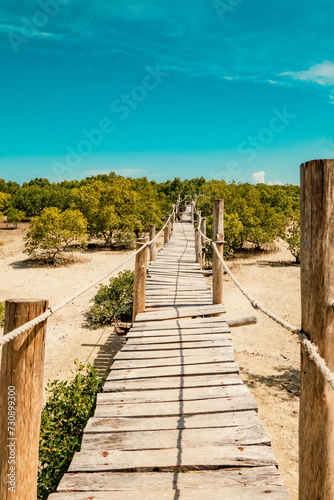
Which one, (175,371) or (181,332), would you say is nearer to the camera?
(175,371)

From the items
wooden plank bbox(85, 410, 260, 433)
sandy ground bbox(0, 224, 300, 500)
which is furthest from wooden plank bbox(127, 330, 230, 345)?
wooden plank bbox(85, 410, 260, 433)

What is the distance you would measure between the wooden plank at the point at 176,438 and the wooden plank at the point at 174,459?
0.15 ft

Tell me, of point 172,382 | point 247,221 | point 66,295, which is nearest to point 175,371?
point 172,382

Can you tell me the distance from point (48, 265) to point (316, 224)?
1589 centimetres

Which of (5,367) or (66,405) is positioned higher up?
(5,367)

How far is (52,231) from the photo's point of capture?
16.5m

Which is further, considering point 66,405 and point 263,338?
point 263,338

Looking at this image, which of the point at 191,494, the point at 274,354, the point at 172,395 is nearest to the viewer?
the point at 191,494

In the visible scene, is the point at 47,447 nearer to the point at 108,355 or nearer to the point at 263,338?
the point at 108,355

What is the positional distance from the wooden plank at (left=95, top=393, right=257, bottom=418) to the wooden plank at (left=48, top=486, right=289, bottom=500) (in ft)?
2.49

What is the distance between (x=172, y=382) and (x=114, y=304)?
6.08 metres

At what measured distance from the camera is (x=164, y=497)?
6.87ft

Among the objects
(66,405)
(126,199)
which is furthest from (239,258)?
(66,405)

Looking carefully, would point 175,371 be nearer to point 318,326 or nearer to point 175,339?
point 175,339
